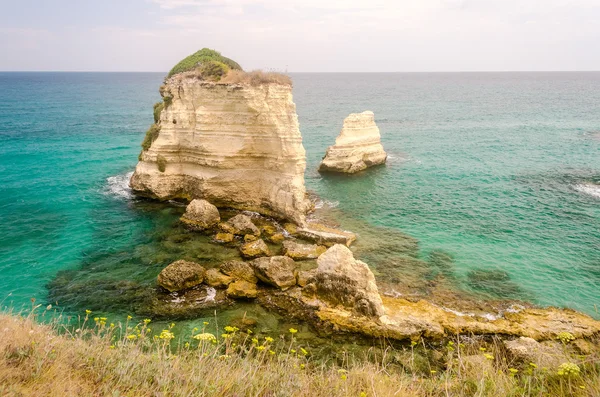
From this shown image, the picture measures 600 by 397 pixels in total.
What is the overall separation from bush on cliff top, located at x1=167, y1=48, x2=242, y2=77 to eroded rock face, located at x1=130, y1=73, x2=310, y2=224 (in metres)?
2.45

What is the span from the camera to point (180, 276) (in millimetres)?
17953

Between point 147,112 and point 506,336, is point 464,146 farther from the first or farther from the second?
point 147,112

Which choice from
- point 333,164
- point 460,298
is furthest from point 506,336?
point 333,164

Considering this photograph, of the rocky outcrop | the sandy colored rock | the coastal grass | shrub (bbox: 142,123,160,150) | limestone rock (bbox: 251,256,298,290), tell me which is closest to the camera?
the coastal grass

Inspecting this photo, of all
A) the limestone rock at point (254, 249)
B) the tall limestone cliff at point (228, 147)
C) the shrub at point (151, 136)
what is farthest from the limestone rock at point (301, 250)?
the shrub at point (151, 136)

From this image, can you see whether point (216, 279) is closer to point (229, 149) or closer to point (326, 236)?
point (326, 236)

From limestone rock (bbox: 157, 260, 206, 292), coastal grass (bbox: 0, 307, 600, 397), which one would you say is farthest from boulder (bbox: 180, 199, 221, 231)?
coastal grass (bbox: 0, 307, 600, 397)

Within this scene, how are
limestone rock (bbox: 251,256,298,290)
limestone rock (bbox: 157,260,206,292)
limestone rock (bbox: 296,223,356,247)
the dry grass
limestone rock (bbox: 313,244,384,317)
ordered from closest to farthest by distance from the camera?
limestone rock (bbox: 313,244,384,317), limestone rock (bbox: 157,260,206,292), limestone rock (bbox: 251,256,298,290), limestone rock (bbox: 296,223,356,247), the dry grass

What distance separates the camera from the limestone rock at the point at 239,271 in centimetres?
1873

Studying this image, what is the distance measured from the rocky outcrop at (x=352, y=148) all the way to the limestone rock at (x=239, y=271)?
69.5 ft

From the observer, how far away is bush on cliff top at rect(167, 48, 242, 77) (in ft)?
99.9

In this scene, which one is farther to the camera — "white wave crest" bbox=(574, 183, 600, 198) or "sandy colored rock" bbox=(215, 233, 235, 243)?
"white wave crest" bbox=(574, 183, 600, 198)

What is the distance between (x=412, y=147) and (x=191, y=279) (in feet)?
129

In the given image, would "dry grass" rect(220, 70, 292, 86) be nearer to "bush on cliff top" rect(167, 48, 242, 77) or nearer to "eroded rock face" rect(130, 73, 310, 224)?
"eroded rock face" rect(130, 73, 310, 224)
